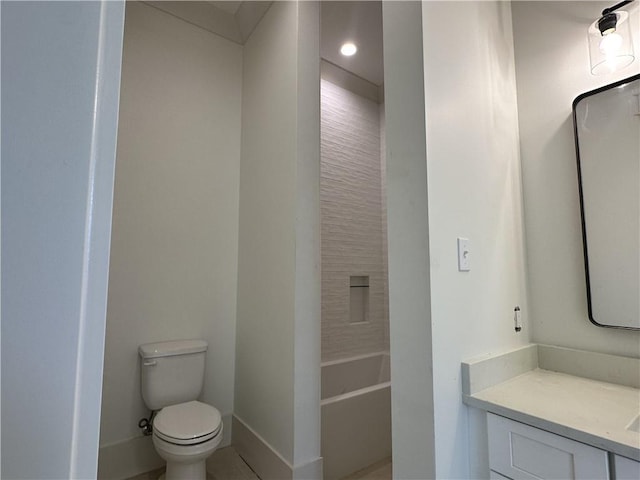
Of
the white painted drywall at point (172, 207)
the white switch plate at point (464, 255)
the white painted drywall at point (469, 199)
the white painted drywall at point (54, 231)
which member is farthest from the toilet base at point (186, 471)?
the white painted drywall at point (54, 231)

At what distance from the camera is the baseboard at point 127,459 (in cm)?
187

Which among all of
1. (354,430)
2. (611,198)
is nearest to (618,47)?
(611,198)

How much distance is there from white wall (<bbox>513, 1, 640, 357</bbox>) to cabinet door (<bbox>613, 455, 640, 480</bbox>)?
0.58 meters

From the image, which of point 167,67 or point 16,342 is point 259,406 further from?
point 167,67

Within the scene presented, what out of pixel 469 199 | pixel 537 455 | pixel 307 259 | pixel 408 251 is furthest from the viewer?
pixel 307 259

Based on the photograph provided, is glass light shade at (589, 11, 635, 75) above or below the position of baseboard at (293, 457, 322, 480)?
above

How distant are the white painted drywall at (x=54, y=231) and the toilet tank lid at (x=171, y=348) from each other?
1835 mm

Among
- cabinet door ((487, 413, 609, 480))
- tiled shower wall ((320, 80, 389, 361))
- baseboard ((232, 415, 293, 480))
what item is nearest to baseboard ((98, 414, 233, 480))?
baseboard ((232, 415, 293, 480))

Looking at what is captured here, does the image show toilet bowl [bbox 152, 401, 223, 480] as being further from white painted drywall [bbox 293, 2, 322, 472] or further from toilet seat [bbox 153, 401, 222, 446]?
white painted drywall [bbox 293, 2, 322, 472]

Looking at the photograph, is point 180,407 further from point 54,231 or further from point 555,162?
point 555,162

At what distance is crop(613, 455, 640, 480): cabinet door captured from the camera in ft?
2.74

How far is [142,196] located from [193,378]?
1.16 m

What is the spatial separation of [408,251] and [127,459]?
203 cm

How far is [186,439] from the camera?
1.58 metres
